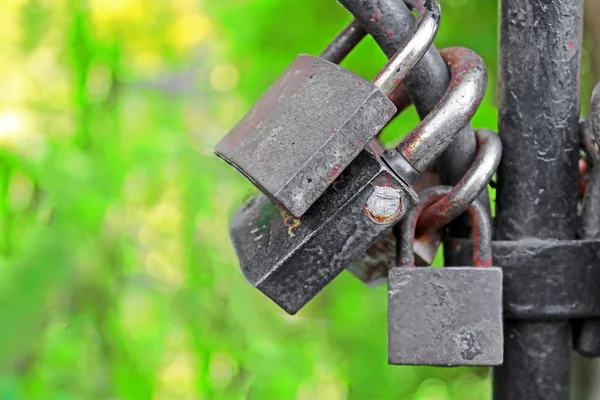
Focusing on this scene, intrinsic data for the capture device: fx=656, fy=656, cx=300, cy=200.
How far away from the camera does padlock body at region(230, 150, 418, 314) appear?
1.50 feet

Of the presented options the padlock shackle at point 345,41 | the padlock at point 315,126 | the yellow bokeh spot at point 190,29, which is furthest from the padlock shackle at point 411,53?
the yellow bokeh spot at point 190,29

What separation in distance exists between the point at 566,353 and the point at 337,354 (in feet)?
3.33

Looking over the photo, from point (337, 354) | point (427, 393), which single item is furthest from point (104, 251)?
point (427, 393)

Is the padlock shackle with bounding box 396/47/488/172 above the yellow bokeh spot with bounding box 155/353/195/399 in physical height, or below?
above

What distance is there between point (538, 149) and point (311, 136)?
0.19 m

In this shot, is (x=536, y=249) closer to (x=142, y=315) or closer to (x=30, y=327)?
(x=142, y=315)

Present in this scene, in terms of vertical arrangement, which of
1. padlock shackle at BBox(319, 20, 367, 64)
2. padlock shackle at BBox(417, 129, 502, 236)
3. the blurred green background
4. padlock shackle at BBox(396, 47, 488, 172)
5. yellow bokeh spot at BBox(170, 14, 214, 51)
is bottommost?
the blurred green background

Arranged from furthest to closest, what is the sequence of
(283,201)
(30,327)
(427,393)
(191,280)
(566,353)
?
(30,327) → (191,280) → (427,393) → (566,353) → (283,201)

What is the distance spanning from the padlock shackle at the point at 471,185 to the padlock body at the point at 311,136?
0.09m

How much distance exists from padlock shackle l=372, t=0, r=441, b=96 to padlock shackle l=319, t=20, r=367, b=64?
10cm

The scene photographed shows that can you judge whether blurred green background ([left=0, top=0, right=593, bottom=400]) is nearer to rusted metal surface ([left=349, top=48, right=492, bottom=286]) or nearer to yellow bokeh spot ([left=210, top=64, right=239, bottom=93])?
yellow bokeh spot ([left=210, top=64, right=239, bottom=93])

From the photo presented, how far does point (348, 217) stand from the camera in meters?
0.46

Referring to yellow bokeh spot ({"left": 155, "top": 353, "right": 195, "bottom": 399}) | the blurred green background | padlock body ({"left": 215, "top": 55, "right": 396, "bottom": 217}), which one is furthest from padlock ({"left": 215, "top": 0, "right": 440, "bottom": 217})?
yellow bokeh spot ({"left": 155, "top": 353, "right": 195, "bottom": 399})

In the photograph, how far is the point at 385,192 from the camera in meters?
0.46
